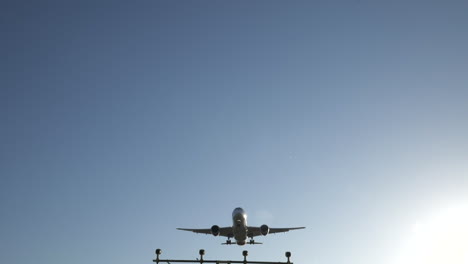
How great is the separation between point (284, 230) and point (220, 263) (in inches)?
1397

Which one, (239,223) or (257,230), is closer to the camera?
(239,223)

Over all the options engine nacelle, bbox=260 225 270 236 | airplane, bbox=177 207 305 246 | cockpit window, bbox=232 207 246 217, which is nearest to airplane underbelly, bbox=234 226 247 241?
airplane, bbox=177 207 305 246

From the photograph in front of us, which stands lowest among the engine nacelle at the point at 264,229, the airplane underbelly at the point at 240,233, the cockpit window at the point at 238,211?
the airplane underbelly at the point at 240,233

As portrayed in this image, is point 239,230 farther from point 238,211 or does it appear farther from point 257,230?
point 257,230

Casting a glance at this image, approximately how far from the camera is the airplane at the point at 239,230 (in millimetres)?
46906

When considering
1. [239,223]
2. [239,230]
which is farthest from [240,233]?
[239,223]

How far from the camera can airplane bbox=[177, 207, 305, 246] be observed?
46.9 meters

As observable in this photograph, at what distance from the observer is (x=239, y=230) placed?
155ft

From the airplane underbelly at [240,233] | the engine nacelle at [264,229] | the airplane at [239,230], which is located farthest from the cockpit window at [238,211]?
the engine nacelle at [264,229]

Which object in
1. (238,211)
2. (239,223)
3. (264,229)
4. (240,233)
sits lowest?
(240,233)

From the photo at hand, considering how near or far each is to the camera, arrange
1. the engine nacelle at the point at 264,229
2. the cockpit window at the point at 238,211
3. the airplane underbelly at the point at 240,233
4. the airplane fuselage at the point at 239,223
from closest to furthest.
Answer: the airplane fuselage at the point at 239,223 → the airplane underbelly at the point at 240,233 → the cockpit window at the point at 238,211 → the engine nacelle at the point at 264,229

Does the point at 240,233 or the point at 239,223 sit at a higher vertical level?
the point at 239,223

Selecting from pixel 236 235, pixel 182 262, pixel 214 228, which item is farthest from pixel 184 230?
pixel 182 262

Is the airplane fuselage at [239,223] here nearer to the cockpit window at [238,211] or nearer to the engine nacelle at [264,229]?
the cockpit window at [238,211]
